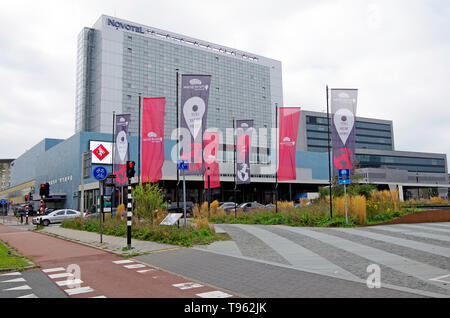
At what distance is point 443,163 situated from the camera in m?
129

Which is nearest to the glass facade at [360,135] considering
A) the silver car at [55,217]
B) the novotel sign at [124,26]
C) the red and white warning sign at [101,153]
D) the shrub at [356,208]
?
the novotel sign at [124,26]

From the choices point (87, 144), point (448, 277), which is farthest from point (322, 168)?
point (448, 277)

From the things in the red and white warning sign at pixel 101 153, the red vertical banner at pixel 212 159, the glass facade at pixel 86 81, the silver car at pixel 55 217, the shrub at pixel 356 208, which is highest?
the glass facade at pixel 86 81

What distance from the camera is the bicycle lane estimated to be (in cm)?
666

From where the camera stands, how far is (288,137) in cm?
2388

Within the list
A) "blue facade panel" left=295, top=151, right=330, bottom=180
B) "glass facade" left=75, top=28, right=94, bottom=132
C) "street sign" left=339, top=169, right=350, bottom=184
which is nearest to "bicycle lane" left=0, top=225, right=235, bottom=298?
"street sign" left=339, top=169, right=350, bottom=184

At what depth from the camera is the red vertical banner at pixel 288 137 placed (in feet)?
77.7

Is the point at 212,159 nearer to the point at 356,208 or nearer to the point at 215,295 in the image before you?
the point at 356,208

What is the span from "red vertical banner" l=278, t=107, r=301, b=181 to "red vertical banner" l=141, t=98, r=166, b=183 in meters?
8.11

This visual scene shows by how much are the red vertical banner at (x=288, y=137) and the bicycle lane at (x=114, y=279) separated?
48.8ft

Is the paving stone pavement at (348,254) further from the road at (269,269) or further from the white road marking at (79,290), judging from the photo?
the white road marking at (79,290)

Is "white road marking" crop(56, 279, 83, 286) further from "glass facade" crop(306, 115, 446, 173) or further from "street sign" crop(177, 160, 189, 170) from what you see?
"glass facade" crop(306, 115, 446, 173)

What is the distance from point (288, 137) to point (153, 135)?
29.8 ft
